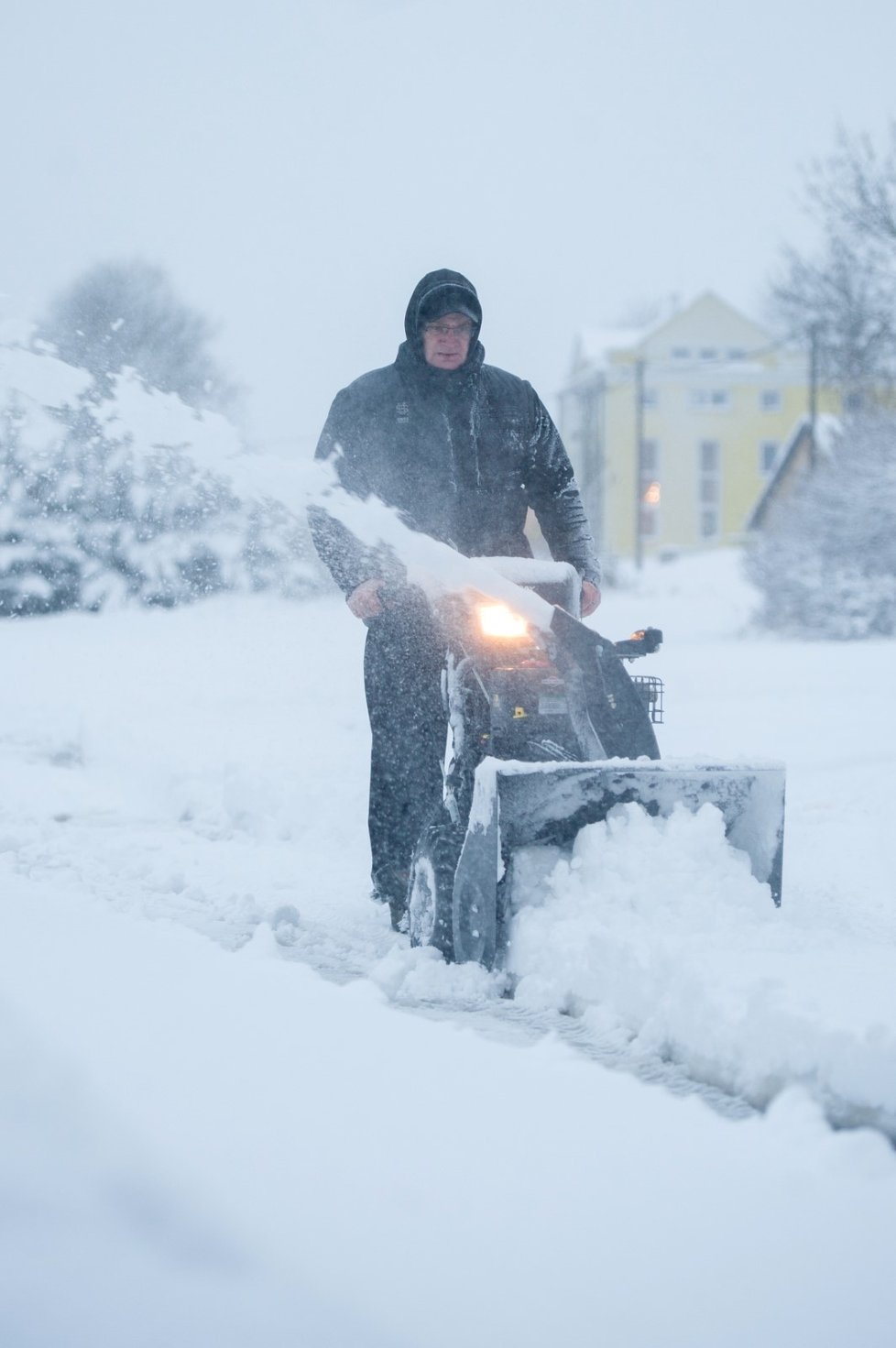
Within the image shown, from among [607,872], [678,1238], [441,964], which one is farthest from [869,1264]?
[441,964]

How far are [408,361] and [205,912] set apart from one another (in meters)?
1.73

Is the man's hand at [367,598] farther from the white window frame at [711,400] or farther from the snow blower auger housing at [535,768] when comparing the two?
the white window frame at [711,400]

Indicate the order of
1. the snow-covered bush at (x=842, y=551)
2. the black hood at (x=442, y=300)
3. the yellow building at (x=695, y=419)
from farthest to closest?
the yellow building at (x=695, y=419) < the snow-covered bush at (x=842, y=551) < the black hood at (x=442, y=300)

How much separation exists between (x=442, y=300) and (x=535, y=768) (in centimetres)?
150

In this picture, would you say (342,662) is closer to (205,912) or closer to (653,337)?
(205,912)

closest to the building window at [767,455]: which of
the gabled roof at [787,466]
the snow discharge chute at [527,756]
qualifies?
the gabled roof at [787,466]

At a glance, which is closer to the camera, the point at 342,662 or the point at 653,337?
the point at 342,662

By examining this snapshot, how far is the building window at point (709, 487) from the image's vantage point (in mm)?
46812

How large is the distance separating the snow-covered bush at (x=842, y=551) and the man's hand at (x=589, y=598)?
1473 cm

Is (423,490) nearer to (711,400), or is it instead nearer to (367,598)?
(367,598)

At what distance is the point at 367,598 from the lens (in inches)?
154

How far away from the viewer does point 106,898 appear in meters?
4.16

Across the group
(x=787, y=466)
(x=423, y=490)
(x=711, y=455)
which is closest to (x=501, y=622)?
(x=423, y=490)

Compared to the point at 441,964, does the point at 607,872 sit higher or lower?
higher
